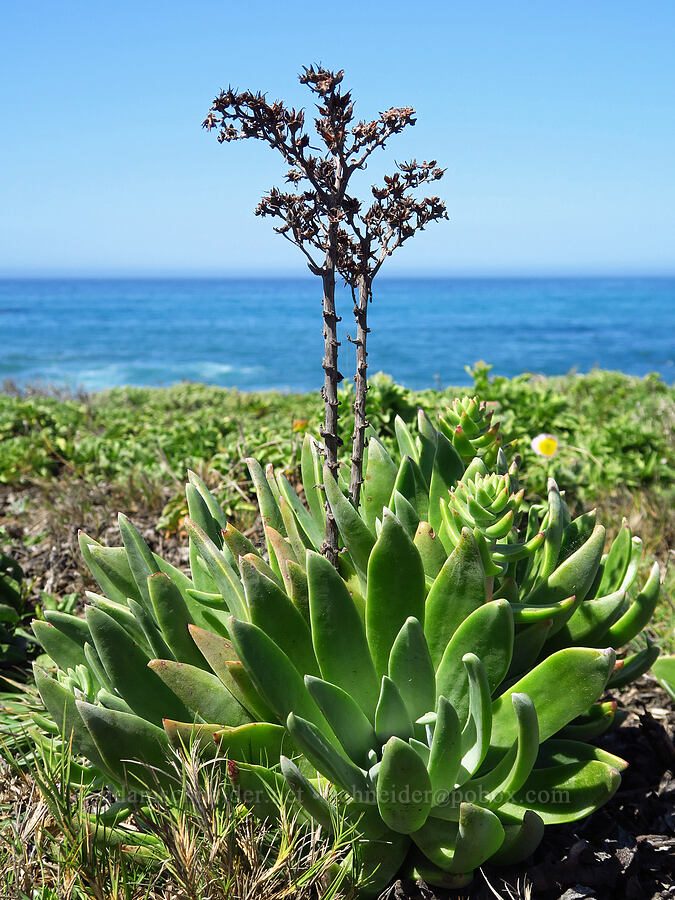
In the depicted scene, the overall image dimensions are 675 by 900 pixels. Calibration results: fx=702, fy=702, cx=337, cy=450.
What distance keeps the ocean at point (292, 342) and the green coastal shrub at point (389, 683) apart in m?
14.3

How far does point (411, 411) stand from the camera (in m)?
4.53

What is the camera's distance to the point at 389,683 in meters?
1.61

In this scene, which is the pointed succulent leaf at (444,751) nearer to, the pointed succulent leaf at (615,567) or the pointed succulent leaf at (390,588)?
the pointed succulent leaf at (390,588)

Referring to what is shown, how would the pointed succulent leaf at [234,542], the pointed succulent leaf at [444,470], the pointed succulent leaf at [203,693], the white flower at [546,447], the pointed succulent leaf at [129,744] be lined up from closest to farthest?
1. the pointed succulent leaf at [129,744]
2. the pointed succulent leaf at [203,693]
3. the pointed succulent leaf at [234,542]
4. the pointed succulent leaf at [444,470]
5. the white flower at [546,447]

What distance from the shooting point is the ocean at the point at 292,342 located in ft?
117

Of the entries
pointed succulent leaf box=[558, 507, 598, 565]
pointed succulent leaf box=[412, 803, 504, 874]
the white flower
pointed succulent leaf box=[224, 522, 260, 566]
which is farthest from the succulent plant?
the white flower

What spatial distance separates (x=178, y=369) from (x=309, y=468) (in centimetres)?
3653

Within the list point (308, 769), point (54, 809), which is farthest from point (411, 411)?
point (54, 809)

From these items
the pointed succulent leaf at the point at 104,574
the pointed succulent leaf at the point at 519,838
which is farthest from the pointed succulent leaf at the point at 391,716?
the pointed succulent leaf at the point at 104,574

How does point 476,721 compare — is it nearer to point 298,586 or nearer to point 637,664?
point 298,586

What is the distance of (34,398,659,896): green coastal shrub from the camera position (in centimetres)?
162

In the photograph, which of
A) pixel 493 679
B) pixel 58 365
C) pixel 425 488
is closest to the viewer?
pixel 493 679

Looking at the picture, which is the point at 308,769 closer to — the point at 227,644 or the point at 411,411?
the point at 227,644

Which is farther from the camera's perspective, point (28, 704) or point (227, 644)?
point (28, 704)
